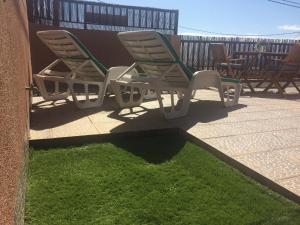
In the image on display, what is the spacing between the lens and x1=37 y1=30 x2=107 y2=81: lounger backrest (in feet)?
18.0

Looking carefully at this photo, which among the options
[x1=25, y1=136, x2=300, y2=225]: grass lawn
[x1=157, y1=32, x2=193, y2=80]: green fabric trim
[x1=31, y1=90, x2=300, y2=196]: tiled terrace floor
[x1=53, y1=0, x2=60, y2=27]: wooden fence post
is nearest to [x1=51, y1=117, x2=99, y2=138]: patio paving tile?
[x1=31, y1=90, x2=300, y2=196]: tiled terrace floor

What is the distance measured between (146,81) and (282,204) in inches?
113

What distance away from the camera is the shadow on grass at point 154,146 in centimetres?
379

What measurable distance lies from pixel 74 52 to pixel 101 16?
20.3ft

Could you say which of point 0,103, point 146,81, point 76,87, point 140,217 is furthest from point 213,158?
point 76,87

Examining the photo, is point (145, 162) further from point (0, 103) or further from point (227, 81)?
point (227, 81)

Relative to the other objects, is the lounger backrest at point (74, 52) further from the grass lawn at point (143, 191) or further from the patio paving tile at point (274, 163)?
the patio paving tile at point (274, 163)

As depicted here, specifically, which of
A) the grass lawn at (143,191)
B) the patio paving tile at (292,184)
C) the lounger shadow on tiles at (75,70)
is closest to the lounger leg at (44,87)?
the lounger shadow on tiles at (75,70)

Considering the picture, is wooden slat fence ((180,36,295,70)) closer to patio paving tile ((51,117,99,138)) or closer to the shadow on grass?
patio paving tile ((51,117,99,138))

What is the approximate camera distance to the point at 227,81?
6309 mm

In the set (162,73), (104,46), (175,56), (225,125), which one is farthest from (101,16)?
(225,125)

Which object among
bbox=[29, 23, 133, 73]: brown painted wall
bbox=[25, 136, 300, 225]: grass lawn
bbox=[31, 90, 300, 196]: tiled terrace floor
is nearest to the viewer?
bbox=[25, 136, 300, 225]: grass lawn

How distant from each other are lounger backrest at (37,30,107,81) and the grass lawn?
229 cm

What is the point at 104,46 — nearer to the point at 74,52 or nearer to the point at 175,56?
the point at 74,52
